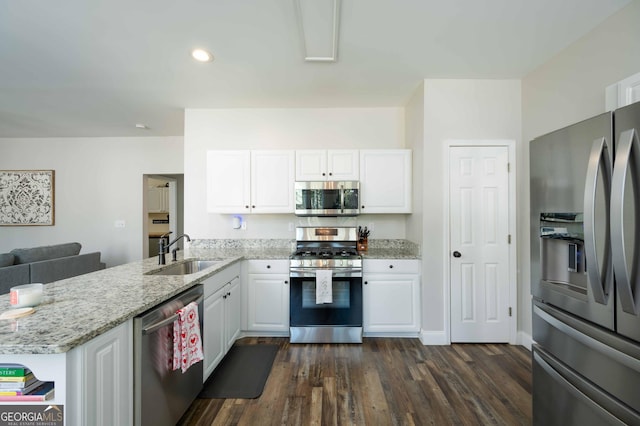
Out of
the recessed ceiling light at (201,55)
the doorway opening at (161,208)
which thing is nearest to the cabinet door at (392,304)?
the recessed ceiling light at (201,55)

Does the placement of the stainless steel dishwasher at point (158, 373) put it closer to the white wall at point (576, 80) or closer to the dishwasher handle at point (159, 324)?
the dishwasher handle at point (159, 324)

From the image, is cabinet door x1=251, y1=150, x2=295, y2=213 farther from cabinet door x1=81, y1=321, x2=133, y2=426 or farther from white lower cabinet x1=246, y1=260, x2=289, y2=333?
cabinet door x1=81, y1=321, x2=133, y2=426

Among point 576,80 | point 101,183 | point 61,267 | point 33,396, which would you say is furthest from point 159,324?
point 101,183

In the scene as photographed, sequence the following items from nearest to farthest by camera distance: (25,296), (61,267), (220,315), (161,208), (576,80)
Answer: (25,296) < (576,80) < (220,315) < (61,267) < (161,208)

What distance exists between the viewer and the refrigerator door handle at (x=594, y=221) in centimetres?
104

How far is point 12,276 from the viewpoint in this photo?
9.57ft

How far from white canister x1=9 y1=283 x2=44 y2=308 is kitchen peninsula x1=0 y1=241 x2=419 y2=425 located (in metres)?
0.05

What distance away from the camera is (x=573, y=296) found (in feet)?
3.97

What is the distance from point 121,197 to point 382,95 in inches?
193

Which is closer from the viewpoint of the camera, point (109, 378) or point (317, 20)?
point (109, 378)

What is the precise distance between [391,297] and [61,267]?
13.5 feet

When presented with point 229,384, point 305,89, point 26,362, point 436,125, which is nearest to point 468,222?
point 436,125

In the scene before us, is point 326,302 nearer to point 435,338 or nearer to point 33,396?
point 435,338

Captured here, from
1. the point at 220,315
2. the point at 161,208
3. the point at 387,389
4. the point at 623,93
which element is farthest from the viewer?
the point at 161,208
